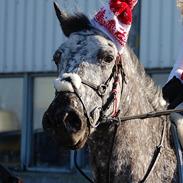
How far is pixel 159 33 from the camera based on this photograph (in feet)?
34.2

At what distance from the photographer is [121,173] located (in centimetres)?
477

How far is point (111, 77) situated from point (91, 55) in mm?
216

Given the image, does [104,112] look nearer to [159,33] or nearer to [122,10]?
[122,10]

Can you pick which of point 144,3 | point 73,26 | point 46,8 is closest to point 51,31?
point 46,8

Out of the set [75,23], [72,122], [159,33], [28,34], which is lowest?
[72,122]

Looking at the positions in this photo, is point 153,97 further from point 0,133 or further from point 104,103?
point 0,133

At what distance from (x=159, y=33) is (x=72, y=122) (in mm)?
6173

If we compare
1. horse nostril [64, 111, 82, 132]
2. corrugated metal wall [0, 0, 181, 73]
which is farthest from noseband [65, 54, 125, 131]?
corrugated metal wall [0, 0, 181, 73]

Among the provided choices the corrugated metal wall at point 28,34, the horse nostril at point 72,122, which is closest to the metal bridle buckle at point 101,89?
the horse nostril at point 72,122

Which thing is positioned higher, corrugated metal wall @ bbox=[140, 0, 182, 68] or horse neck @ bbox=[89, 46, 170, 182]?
corrugated metal wall @ bbox=[140, 0, 182, 68]

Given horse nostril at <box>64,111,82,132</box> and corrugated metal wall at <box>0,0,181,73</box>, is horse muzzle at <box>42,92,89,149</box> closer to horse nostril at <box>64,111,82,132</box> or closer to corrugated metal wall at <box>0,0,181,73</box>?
horse nostril at <box>64,111,82,132</box>

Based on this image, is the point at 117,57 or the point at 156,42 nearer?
the point at 117,57

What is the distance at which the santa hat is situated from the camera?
4.94m

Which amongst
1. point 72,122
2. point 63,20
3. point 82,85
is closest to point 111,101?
point 82,85
